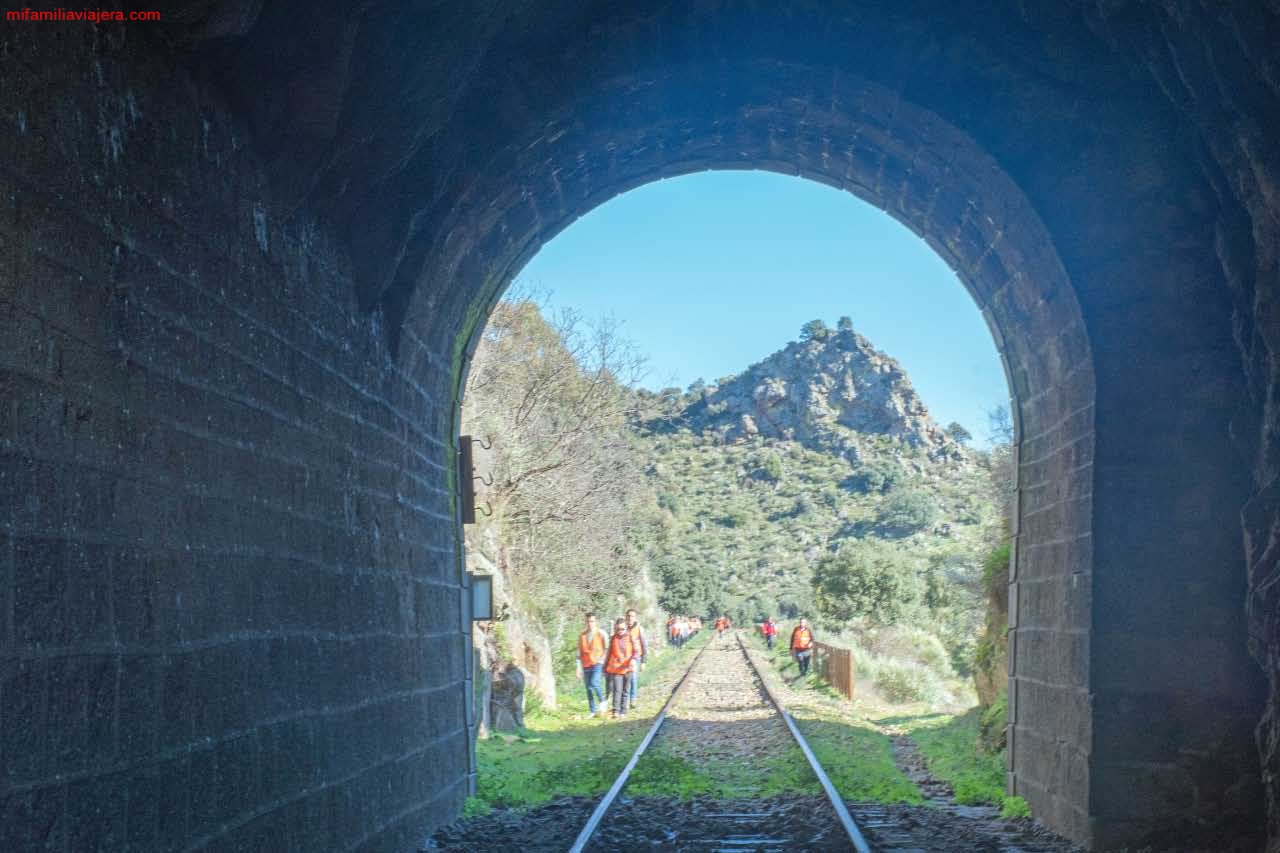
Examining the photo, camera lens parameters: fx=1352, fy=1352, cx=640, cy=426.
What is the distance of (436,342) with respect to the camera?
35.7 ft

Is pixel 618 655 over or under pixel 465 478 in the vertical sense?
under

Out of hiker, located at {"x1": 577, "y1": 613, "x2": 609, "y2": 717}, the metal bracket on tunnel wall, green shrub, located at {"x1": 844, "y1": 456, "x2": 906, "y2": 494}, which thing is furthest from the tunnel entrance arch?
green shrub, located at {"x1": 844, "y1": 456, "x2": 906, "y2": 494}

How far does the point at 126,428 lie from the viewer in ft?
15.4

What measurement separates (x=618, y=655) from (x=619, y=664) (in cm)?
15

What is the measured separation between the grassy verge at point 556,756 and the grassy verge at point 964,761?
3211mm

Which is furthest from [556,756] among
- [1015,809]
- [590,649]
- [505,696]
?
[1015,809]

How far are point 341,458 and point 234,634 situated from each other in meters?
2.24

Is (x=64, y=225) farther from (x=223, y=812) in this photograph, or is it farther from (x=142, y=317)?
(x=223, y=812)

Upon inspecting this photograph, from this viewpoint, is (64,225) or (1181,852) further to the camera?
(1181,852)

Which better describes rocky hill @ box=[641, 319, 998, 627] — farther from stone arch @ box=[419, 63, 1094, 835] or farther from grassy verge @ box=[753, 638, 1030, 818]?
stone arch @ box=[419, 63, 1094, 835]

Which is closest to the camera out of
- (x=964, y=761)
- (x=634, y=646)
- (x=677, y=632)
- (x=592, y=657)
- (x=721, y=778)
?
(x=721, y=778)

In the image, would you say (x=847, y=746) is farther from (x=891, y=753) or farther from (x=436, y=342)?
(x=436, y=342)

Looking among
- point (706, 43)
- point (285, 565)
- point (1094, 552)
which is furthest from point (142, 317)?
point (1094, 552)

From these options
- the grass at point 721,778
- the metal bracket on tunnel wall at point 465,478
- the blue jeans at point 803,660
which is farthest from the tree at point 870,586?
the metal bracket on tunnel wall at point 465,478
